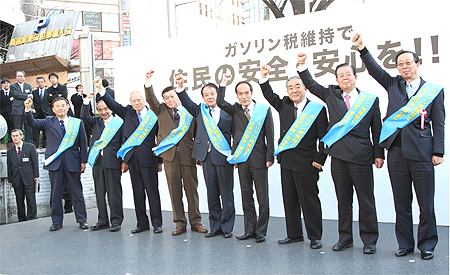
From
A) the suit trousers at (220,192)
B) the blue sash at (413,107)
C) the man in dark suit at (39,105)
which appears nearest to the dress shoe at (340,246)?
the blue sash at (413,107)

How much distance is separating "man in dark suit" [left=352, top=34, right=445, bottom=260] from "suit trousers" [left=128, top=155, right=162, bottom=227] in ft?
6.99

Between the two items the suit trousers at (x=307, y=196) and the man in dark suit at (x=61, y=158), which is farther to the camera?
the man in dark suit at (x=61, y=158)

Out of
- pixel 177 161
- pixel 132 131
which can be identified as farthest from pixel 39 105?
pixel 177 161

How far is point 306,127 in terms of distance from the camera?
3.21m

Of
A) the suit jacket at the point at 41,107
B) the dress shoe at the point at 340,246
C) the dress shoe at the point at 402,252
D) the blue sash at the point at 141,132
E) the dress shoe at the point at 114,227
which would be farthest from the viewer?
the suit jacket at the point at 41,107

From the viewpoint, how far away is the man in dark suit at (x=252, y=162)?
3508mm

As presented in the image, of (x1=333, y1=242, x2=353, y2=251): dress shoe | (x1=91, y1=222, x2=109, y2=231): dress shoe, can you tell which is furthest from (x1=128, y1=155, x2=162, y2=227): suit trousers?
(x1=333, y1=242, x2=353, y2=251): dress shoe

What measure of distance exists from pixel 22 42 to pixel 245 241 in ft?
36.1

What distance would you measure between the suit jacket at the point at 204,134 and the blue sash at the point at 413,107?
1.38 meters

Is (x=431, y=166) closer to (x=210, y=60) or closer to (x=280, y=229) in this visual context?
(x=280, y=229)

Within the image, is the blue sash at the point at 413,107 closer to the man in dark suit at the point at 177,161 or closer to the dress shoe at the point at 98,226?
the man in dark suit at the point at 177,161

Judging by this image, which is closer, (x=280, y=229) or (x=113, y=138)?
(x=280, y=229)

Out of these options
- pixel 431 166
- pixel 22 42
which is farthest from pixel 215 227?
pixel 22 42

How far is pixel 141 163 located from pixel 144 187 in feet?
0.83
